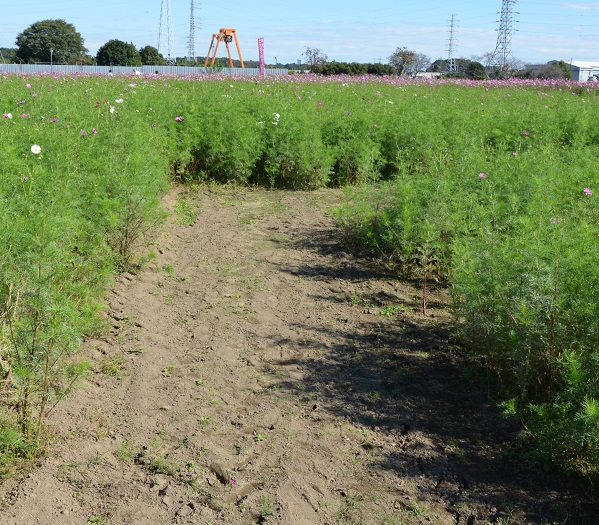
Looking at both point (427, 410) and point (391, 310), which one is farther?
point (391, 310)

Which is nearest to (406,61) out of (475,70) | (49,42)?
(475,70)

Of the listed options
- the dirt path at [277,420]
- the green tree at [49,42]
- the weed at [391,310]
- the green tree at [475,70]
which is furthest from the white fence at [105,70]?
the green tree at [49,42]

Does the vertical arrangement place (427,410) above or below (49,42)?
below

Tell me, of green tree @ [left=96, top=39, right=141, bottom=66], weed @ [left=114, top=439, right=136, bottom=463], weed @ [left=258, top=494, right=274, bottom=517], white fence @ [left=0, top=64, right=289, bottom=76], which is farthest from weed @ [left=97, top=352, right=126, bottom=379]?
green tree @ [left=96, top=39, right=141, bottom=66]

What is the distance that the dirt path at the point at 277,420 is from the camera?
288 cm

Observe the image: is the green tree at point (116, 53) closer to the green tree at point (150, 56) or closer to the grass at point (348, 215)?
the green tree at point (150, 56)

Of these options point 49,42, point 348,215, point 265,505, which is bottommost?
point 265,505

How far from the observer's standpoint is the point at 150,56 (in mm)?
49938

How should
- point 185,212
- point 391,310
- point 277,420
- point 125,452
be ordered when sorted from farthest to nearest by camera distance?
point 185,212, point 391,310, point 277,420, point 125,452

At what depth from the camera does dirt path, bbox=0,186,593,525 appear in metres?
2.88

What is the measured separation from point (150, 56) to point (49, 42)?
13313mm

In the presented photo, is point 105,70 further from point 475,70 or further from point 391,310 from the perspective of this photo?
point 391,310

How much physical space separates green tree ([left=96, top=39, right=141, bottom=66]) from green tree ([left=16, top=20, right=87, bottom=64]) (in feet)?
24.1

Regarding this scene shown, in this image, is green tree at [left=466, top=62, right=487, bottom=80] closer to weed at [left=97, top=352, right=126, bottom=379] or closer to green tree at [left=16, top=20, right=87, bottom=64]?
green tree at [left=16, top=20, right=87, bottom=64]
